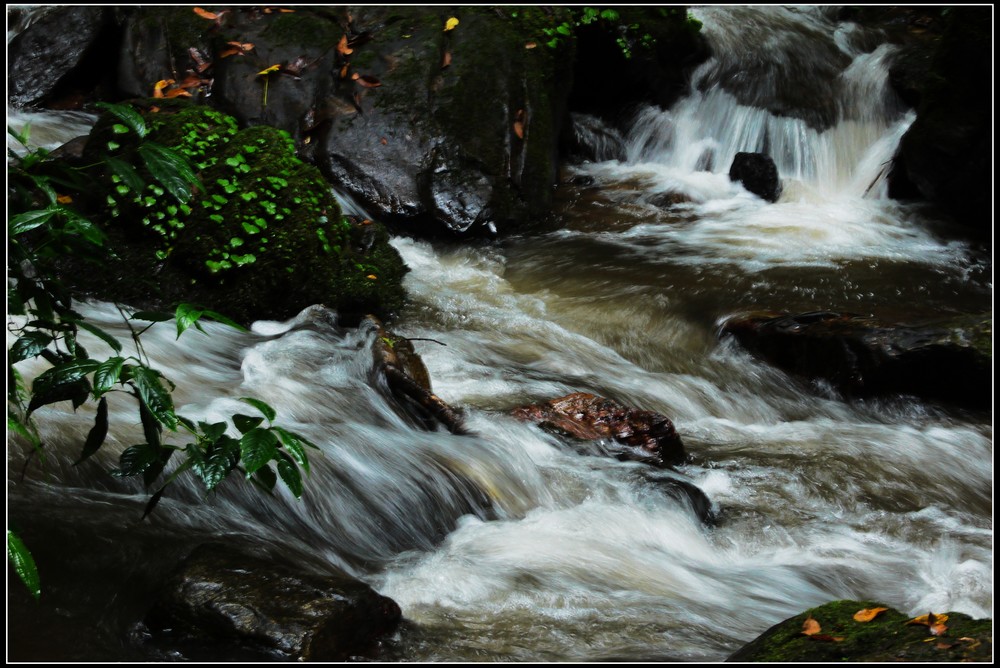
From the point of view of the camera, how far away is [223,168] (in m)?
6.34

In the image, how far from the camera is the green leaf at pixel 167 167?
7.63 ft

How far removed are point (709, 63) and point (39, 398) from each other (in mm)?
10627

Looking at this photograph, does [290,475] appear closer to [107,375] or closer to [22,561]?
[107,375]

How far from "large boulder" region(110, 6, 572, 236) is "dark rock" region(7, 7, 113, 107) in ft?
1.30

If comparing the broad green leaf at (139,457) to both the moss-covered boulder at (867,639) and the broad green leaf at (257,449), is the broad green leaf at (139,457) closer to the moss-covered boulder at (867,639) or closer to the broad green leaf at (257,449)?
the broad green leaf at (257,449)

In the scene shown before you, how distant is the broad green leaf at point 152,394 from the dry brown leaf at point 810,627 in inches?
75.7

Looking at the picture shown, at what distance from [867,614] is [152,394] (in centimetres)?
220

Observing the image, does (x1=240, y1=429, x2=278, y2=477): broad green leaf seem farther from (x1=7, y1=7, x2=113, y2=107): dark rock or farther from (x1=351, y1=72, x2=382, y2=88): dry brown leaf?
(x1=7, y1=7, x2=113, y2=107): dark rock

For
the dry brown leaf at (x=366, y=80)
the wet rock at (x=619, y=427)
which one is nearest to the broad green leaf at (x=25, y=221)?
the wet rock at (x=619, y=427)

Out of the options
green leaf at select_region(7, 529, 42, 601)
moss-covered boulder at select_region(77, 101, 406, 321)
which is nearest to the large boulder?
moss-covered boulder at select_region(77, 101, 406, 321)

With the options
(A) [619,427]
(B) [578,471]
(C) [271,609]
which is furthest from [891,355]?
(C) [271,609]

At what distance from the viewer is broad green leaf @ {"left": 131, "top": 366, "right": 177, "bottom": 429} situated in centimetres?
228

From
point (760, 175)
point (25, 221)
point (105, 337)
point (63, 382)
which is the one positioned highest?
point (25, 221)

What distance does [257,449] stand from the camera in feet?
7.73
